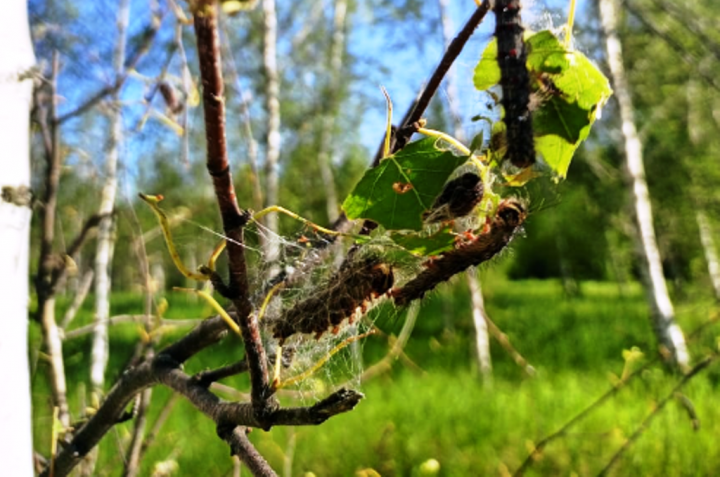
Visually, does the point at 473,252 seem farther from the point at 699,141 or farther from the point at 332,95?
the point at 699,141

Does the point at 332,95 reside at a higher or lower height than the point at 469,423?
higher

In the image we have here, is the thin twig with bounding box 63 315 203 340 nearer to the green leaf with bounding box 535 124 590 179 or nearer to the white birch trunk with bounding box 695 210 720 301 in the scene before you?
the green leaf with bounding box 535 124 590 179

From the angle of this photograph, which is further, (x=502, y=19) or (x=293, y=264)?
(x=293, y=264)

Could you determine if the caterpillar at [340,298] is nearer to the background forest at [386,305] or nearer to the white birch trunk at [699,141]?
the background forest at [386,305]

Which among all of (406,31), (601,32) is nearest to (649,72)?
(406,31)

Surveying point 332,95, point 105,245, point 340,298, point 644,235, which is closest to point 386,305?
point 340,298

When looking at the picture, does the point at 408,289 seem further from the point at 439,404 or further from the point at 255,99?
the point at 255,99
